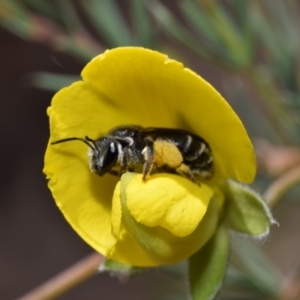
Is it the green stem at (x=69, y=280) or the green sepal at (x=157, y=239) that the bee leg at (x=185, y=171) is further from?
the green stem at (x=69, y=280)

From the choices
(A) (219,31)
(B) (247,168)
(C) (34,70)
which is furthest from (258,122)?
(C) (34,70)

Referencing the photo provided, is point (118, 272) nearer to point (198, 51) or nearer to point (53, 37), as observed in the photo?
point (198, 51)

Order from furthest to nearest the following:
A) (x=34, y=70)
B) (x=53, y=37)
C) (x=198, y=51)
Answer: (x=34, y=70) < (x=53, y=37) < (x=198, y=51)

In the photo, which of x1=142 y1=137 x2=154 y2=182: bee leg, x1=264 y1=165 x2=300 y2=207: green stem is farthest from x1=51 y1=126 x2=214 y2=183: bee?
x1=264 y1=165 x2=300 y2=207: green stem

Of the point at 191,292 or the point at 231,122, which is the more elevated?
the point at 231,122

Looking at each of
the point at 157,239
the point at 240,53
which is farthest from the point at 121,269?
the point at 240,53

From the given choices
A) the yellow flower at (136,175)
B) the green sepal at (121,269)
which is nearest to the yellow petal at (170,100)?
the yellow flower at (136,175)
